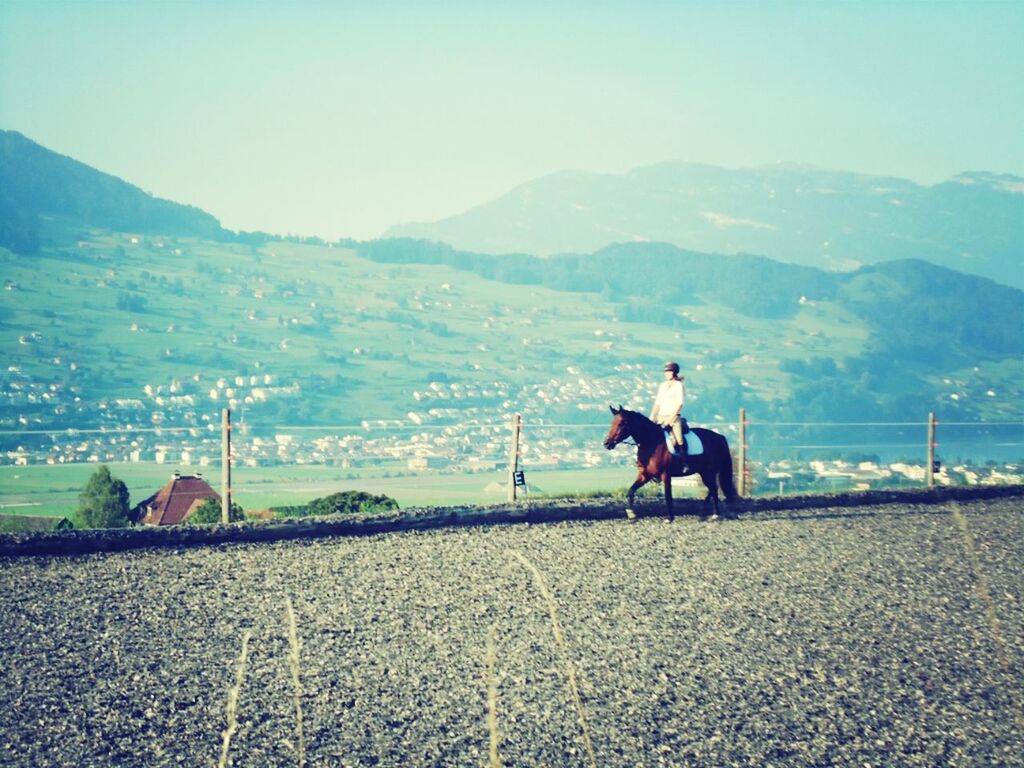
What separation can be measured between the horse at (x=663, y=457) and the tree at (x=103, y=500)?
12103 mm

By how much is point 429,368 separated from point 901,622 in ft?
583

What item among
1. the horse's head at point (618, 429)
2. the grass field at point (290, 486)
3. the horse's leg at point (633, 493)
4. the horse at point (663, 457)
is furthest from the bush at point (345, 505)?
the horse at point (663, 457)

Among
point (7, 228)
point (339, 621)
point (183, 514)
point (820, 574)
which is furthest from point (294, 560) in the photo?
point (7, 228)

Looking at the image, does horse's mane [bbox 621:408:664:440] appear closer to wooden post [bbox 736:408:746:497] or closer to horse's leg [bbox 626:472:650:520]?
horse's leg [bbox 626:472:650:520]

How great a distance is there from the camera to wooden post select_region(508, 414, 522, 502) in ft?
68.0

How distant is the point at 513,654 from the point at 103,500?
18037 mm

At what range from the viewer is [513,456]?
69.2 feet

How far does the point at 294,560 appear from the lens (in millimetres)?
15406

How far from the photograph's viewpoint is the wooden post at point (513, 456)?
816 inches

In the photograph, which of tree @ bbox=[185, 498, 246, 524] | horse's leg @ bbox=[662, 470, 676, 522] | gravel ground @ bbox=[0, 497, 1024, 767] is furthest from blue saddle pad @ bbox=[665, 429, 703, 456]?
tree @ bbox=[185, 498, 246, 524]

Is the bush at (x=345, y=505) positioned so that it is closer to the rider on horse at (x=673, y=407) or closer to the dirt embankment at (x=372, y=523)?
the dirt embankment at (x=372, y=523)

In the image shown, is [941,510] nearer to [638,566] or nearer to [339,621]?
[638,566]

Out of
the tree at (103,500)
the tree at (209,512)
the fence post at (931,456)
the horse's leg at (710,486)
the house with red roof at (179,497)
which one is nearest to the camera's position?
the horse's leg at (710,486)

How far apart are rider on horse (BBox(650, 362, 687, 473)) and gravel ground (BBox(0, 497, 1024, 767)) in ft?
7.60
